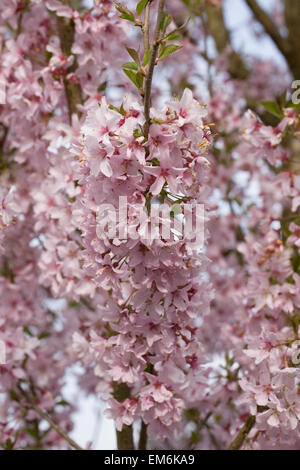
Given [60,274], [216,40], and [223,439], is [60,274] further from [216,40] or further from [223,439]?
[216,40]

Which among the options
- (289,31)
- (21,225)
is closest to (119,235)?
(21,225)

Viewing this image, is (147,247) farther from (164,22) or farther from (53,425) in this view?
(53,425)

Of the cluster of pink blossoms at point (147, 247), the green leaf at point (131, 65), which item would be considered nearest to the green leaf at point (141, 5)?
the green leaf at point (131, 65)

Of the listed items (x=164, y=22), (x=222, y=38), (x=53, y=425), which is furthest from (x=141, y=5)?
(x=222, y=38)

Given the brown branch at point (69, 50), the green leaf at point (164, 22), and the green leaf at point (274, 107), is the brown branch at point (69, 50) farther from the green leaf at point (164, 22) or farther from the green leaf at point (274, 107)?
the green leaf at point (164, 22)

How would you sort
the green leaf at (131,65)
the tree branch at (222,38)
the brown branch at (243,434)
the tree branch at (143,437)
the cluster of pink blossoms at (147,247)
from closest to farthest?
1. the cluster of pink blossoms at (147,247)
2. the green leaf at (131,65)
3. the brown branch at (243,434)
4. the tree branch at (143,437)
5. the tree branch at (222,38)

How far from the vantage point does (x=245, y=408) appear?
353 centimetres

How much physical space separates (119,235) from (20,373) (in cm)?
151

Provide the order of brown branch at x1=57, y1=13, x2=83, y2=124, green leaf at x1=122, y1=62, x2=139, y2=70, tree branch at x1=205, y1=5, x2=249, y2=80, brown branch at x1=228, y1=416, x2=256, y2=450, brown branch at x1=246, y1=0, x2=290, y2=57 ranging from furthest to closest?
1. tree branch at x1=205, y1=5, x2=249, y2=80
2. brown branch at x1=246, y1=0, x2=290, y2=57
3. brown branch at x1=57, y1=13, x2=83, y2=124
4. brown branch at x1=228, y1=416, x2=256, y2=450
5. green leaf at x1=122, y1=62, x2=139, y2=70

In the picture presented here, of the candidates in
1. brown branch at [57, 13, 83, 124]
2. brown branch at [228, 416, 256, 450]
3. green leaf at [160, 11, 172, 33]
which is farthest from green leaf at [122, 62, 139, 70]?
brown branch at [228, 416, 256, 450]

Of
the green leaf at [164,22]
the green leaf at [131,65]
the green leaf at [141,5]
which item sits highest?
the green leaf at [141,5]

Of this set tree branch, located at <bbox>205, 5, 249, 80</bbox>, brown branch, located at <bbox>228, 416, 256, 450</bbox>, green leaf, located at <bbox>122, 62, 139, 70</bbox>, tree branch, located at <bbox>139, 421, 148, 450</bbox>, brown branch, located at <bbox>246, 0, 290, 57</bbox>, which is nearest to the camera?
green leaf, located at <bbox>122, 62, 139, 70</bbox>

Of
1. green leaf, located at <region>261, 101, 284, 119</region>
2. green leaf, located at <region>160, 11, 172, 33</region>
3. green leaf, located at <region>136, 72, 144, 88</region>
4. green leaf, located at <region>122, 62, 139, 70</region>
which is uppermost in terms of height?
green leaf, located at <region>160, 11, 172, 33</region>

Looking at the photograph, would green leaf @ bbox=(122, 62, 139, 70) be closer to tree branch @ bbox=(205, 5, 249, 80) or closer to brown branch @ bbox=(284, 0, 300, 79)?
tree branch @ bbox=(205, 5, 249, 80)
